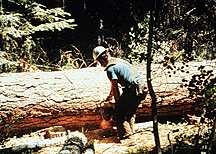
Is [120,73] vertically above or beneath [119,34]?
beneath

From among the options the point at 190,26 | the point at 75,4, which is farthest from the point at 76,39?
the point at 190,26

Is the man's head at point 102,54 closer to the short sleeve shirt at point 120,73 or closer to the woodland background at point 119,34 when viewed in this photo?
the short sleeve shirt at point 120,73

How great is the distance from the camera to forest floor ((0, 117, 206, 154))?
7.13 meters

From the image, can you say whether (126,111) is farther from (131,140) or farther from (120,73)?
(120,73)

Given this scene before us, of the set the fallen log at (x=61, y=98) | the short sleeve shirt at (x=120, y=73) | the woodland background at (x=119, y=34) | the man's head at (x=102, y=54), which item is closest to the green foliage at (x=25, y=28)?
the woodland background at (x=119, y=34)

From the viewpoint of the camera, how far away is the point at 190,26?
5305 mm

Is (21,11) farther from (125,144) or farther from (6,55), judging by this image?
(125,144)

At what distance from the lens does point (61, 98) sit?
8250 millimetres

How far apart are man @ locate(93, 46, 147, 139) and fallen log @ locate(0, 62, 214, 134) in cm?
60

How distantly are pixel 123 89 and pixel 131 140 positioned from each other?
3.32ft

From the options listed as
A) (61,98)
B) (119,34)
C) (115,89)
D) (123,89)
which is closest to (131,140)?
(123,89)

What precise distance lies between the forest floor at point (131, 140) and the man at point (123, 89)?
23 cm

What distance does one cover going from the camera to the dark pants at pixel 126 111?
25.5 ft

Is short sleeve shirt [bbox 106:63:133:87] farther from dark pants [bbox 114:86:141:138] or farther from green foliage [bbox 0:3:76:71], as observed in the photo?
green foliage [bbox 0:3:76:71]
